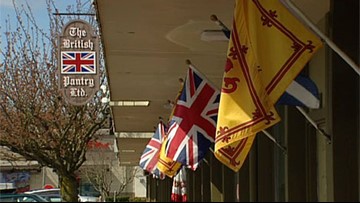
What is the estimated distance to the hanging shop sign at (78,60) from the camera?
1440 cm

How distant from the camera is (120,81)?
14.8 meters

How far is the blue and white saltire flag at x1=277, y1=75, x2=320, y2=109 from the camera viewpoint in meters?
6.81

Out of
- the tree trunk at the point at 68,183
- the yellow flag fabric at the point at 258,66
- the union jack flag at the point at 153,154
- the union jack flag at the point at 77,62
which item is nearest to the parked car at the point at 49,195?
the tree trunk at the point at 68,183

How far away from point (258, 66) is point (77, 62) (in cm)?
867

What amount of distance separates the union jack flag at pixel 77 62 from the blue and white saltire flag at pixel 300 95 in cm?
796

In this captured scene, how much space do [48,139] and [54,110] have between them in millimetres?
923

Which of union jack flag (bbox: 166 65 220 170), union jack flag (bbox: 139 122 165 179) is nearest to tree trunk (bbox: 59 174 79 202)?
union jack flag (bbox: 139 122 165 179)

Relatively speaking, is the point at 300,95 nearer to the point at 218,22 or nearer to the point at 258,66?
the point at 258,66

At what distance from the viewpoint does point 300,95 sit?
6852 mm

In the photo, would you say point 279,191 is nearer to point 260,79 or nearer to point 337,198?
point 337,198

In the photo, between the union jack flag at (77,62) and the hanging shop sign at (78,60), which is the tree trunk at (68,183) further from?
the union jack flag at (77,62)

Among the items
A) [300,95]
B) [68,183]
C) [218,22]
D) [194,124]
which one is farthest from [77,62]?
[68,183]

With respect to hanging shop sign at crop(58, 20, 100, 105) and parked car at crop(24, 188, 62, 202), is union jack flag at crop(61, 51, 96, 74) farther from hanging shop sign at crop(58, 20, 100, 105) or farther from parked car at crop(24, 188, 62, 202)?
parked car at crop(24, 188, 62, 202)

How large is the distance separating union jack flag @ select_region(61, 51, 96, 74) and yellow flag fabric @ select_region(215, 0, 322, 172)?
8038mm
